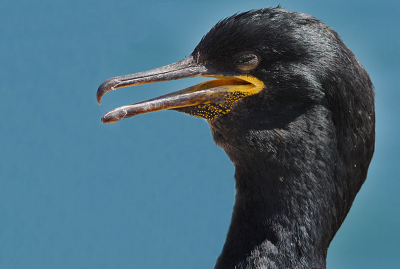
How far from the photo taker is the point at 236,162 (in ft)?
6.92

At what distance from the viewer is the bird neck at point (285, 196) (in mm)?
1935

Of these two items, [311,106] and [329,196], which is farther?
[329,196]

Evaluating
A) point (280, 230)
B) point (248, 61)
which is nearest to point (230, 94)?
point (248, 61)

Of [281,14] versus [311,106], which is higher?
[281,14]

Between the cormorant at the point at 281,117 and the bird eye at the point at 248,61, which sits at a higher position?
the bird eye at the point at 248,61

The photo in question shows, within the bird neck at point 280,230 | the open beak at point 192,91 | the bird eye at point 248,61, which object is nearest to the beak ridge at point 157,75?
the open beak at point 192,91

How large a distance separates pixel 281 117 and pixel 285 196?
0.34 meters

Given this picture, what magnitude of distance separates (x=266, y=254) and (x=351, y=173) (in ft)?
1.65

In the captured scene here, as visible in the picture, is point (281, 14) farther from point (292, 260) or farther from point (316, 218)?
point (292, 260)

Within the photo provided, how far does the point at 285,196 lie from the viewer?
6.57ft

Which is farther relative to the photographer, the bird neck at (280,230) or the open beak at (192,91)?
the bird neck at (280,230)

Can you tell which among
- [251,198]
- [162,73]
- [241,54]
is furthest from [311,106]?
[162,73]

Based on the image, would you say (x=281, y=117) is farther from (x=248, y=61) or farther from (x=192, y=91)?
(x=192, y=91)

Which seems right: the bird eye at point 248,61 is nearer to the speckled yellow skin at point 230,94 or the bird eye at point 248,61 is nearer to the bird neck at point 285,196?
the speckled yellow skin at point 230,94
